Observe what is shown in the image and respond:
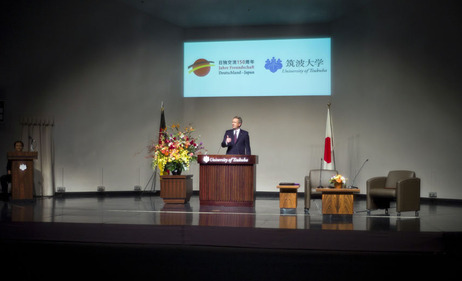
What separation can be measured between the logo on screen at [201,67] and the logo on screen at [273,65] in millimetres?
1296

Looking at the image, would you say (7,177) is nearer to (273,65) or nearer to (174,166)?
(174,166)

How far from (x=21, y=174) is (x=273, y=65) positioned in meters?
5.70

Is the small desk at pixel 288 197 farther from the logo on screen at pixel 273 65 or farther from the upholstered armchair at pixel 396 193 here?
the logo on screen at pixel 273 65

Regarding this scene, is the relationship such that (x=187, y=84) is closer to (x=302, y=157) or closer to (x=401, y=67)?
(x=302, y=157)

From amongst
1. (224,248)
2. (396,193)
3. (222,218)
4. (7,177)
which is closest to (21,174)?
(7,177)

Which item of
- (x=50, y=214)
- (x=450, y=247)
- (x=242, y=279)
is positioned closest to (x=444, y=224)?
(x=450, y=247)

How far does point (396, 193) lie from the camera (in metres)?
6.97

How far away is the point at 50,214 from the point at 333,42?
7.19 metres

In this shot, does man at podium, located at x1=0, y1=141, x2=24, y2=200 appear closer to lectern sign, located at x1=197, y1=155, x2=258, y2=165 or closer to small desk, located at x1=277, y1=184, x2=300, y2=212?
lectern sign, located at x1=197, y1=155, x2=258, y2=165

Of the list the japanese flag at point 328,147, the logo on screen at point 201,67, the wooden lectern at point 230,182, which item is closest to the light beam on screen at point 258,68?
the logo on screen at point 201,67

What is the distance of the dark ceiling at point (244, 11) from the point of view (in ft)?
32.1

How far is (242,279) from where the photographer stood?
447 centimetres

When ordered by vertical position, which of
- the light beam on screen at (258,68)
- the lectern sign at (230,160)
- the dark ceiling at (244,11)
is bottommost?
the lectern sign at (230,160)

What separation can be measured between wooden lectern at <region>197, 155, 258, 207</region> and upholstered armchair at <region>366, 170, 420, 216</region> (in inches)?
75.3
